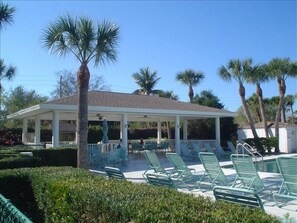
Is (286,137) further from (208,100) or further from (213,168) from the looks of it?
(213,168)

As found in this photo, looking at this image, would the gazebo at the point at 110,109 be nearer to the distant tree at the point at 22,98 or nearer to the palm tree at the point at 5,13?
the palm tree at the point at 5,13

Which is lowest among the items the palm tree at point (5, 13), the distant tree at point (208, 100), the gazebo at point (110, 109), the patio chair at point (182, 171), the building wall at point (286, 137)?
the patio chair at point (182, 171)

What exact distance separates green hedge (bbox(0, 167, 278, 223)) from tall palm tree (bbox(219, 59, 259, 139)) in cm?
2557

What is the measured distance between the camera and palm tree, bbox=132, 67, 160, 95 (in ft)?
163

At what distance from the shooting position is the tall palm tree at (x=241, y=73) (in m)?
29.7

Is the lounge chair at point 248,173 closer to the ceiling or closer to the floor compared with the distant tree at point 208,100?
closer to the floor

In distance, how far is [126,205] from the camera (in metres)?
3.82

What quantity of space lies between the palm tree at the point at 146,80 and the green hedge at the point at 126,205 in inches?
1713

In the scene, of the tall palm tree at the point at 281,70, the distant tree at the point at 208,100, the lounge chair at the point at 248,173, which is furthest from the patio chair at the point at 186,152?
the distant tree at the point at 208,100

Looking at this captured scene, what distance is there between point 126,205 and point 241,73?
2791 centimetres

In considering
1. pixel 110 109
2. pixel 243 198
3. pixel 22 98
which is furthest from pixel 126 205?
pixel 22 98

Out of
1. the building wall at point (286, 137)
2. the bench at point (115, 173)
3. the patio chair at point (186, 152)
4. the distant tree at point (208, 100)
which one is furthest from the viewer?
the distant tree at point (208, 100)

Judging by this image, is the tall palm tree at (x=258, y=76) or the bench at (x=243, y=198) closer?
the bench at (x=243, y=198)

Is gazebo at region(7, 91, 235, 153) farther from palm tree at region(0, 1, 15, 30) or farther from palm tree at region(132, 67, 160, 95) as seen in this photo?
palm tree at region(132, 67, 160, 95)
